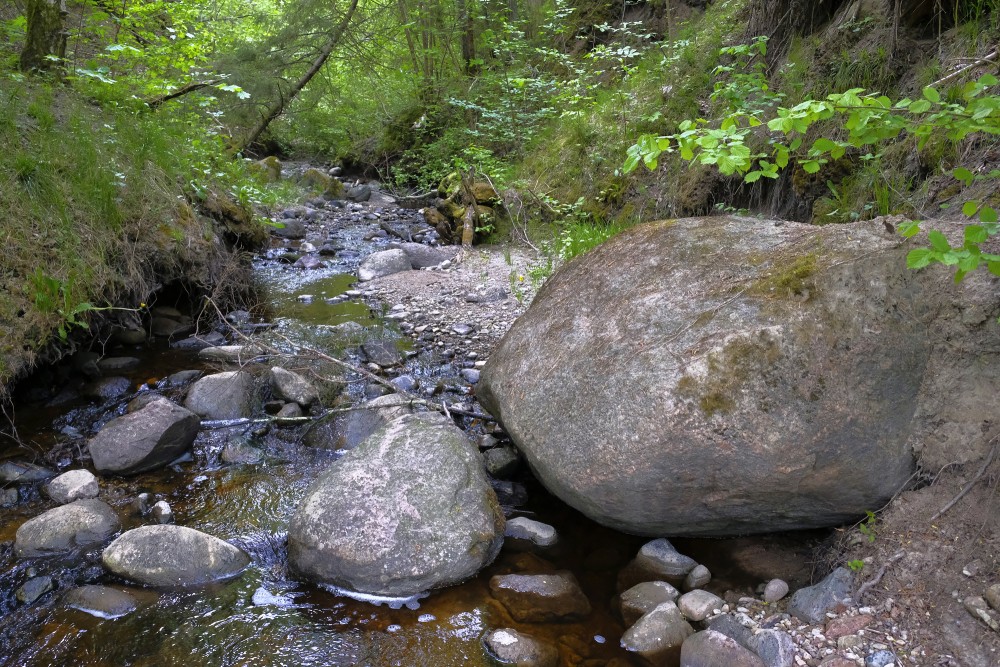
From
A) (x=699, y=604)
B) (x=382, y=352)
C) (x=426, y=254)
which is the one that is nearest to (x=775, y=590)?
(x=699, y=604)

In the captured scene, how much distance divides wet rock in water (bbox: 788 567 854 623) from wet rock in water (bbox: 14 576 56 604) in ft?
11.6

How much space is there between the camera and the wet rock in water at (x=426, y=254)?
26.8 feet

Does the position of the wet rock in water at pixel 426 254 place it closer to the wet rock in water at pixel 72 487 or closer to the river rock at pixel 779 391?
the wet rock in water at pixel 72 487

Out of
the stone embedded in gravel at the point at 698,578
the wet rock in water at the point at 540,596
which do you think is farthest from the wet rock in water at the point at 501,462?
the stone embedded in gravel at the point at 698,578

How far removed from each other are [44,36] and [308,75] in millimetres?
5590

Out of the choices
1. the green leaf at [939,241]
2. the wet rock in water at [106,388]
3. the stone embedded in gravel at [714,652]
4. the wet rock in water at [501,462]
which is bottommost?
the stone embedded in gravel at [714,652]

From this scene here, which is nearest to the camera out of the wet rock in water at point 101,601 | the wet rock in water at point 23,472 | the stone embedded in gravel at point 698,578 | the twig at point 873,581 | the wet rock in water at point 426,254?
the twig at point 873,581

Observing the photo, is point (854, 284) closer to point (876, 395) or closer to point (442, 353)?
point (876, 395)

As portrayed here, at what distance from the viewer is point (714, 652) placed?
2641 millimetres

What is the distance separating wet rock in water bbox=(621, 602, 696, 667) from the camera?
2.77 meters

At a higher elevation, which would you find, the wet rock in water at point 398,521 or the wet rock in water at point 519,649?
the wet rock in water at point 398,521

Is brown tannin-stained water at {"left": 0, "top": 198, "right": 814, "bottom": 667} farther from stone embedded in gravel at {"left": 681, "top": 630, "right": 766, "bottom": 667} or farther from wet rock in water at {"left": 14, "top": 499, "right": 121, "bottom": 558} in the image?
stone embedded in gravel at {"left": 681, "top": 630, "right": 766, "bottom": 667}

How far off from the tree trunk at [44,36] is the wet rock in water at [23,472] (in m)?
3.65

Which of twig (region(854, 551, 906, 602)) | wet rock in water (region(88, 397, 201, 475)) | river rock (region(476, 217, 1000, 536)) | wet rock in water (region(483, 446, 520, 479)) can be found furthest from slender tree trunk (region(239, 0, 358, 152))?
twig (region(854, 551, 906, 602))
